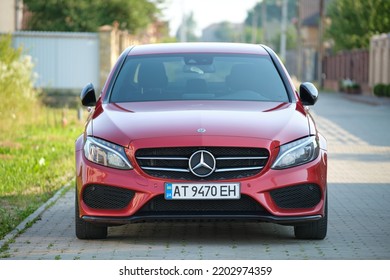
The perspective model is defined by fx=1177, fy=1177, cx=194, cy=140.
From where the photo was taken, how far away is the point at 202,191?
8727 mm

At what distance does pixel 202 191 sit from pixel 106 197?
77 cm

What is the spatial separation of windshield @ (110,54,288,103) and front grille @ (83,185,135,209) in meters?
1.31

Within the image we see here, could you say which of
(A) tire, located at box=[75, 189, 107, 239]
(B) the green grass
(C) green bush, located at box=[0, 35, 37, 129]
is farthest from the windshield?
(C) green bush, located at box=[0, 35, 37, 129]

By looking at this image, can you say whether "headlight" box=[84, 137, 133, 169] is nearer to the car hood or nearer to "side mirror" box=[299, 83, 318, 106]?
the car hood

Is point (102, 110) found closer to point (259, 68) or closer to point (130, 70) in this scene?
point (130, 70)

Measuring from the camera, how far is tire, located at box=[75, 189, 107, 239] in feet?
30.5

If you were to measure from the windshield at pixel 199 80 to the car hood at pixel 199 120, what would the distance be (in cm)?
22

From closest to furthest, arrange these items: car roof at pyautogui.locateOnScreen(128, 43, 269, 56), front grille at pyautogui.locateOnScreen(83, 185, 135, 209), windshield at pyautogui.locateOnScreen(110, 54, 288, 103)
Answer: front grille at pyautogui.locateOnScreen(83, 185, 135, 209) < windshield at pyautogui.locateOnScreen(110, 54, 288, 103) < car roof at pyautogui.locateOnScreen(128, 43, 269, 56)

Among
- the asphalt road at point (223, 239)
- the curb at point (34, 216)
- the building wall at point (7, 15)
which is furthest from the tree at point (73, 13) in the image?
the asphalt road at point (223, 239)

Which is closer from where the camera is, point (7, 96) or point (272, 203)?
point (272, 203)

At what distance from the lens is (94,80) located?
120ft

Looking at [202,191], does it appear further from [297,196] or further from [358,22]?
[358,22]

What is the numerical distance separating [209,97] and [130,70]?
837mm
